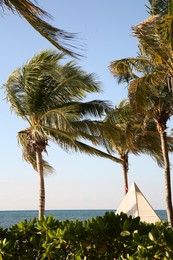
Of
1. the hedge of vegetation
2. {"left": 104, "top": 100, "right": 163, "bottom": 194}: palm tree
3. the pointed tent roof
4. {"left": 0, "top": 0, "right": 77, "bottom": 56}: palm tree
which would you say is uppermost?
{"left": 104, "top": 100, "right": 163, "bottom": 194}: palm tree

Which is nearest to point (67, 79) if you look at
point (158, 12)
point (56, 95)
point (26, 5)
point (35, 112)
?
point (56, 95)

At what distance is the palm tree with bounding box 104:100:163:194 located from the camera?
50.0 feet

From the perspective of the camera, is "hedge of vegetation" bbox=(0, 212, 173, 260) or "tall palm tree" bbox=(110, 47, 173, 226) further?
"tall palm tree" bbox=(110, 47, 173, 226)

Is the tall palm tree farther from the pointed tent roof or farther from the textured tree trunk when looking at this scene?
the textured tree trunk

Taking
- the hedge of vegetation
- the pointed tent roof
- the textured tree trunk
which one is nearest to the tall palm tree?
the pointed tent roof

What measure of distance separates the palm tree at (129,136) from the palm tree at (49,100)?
0.49m

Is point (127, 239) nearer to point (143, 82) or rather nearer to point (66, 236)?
point (66, 236)

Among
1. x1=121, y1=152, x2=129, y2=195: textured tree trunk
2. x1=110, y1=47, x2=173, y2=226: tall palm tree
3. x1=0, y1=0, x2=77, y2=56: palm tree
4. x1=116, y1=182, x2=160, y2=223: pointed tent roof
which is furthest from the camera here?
x1=121, y1=152, x2=129, y2=195: textured tree trunk

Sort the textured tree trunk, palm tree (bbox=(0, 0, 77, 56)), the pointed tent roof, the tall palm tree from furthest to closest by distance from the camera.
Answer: the textured tree trunk, the pointed tent roof, the tall palm tree, palm tree (bbox=(0, 0, 77, 56))

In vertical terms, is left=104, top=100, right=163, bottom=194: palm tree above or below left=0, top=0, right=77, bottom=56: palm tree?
above

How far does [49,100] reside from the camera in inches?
617

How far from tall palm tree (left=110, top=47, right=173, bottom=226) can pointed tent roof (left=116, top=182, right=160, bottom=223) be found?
68 cm

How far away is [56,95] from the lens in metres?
15.8

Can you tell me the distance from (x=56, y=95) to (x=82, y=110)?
115 centimetres
